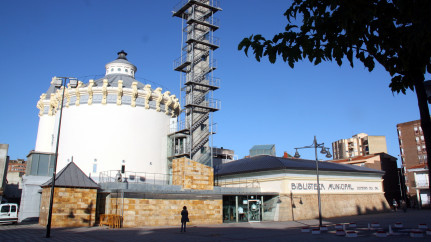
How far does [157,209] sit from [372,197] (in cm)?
2767

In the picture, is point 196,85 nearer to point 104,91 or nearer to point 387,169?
point 104,91

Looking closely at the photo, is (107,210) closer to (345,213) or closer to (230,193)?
(230,193)

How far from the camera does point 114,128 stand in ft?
108

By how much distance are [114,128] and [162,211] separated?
12.0 m

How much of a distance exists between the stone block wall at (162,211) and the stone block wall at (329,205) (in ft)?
22.5

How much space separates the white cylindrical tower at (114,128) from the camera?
1272 inches

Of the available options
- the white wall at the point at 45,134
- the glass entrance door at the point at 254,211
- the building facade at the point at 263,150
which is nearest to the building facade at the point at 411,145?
the building facade at the point at 263,150

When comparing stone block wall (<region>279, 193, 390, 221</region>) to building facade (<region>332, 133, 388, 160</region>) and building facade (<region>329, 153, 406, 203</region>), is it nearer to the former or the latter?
building facade (<region>329, 153, 406, 203</region>)

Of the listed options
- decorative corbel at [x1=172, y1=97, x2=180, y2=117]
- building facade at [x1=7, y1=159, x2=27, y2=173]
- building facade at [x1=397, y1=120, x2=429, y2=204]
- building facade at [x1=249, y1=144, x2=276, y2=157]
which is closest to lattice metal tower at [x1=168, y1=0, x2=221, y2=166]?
decorative corbel at [x1=172, y1=97, x2=180, y2=117]

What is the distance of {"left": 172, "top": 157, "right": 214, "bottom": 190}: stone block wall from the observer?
26.9m

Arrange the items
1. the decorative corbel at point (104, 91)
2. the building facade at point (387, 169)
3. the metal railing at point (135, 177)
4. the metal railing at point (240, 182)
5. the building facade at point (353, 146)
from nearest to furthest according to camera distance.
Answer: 1. the metal railing at point (135, 177)
2. the decorative corbel at point (104, 91)
3. the metal railing at point (240, 182)
4. the building facade at point (387, 169)
5. the building facade at point (353, 146)

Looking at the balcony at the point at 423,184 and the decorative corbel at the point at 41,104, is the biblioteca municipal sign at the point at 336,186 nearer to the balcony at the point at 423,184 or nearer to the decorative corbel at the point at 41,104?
the balcony at the point at 423,184

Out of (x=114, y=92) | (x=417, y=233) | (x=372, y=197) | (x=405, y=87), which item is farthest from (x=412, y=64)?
(x=372, y=197)

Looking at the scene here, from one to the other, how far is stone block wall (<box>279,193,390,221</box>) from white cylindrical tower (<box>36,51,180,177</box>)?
13.3 metres
